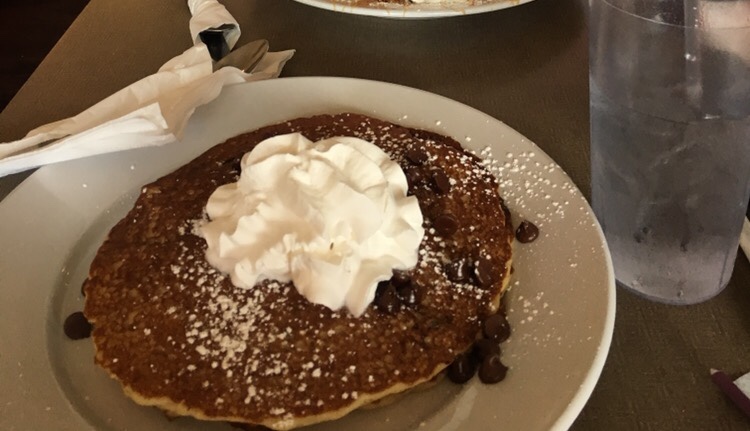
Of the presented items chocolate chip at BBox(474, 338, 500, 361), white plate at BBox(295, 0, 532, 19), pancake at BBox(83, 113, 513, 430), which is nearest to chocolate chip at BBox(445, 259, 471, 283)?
pancake at BBox(83, 113, 513, 430)

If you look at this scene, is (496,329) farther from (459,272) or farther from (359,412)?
(359,412)

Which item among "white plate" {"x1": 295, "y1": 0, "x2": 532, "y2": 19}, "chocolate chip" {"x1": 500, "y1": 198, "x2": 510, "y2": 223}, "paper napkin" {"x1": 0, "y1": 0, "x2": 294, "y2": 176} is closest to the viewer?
"chocolate chip" {"x1": 500, "y1": 198, "x2": 510, "y2": 223}

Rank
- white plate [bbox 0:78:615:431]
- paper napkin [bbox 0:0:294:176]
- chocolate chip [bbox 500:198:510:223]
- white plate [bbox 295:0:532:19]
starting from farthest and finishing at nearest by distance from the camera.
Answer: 1. white plate [bbox 295:0:532:19]
2. paper napkin [bbox 0:0:294:176]
3. chocolate chip [bbox 500:198:510:223]
4. white plate [bbox 0:78:615:431]

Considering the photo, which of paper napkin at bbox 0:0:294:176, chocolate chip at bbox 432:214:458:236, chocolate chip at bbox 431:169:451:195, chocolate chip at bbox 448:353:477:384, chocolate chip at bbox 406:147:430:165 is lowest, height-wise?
chocolate chip at bbox 448:353:477:384

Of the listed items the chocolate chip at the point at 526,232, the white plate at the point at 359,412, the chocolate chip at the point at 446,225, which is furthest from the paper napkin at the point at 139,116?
the chocolate chip at the point at 526,232

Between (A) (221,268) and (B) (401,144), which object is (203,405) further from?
(B) (401,144)

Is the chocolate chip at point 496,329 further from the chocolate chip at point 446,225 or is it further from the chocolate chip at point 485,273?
the chocolate chip at point 446,225

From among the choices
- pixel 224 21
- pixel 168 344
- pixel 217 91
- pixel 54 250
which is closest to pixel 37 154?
pixel 54 250

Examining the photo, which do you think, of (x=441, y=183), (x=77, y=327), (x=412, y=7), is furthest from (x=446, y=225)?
(x=412, y=7)

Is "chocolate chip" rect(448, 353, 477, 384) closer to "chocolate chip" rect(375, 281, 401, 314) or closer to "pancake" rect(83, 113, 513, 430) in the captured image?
"pancake" rect(83, 113, 513, 430)
